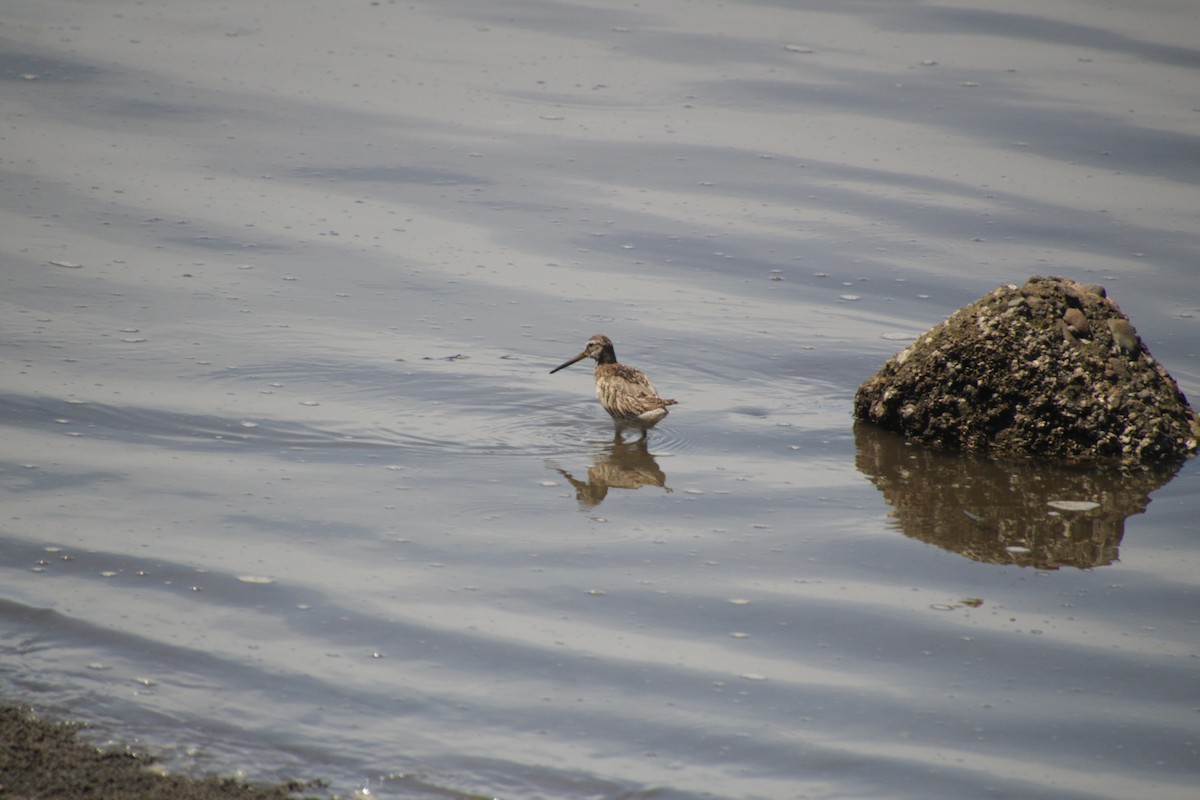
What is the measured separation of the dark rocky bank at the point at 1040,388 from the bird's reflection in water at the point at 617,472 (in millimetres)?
1477

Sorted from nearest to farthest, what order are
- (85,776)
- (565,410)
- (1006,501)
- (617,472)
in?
(85,776) < (1006,501) < (617,472) < (565,410)

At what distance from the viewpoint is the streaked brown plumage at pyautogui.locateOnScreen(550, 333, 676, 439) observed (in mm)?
8445

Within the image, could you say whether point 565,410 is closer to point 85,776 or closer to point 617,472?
point 617,472

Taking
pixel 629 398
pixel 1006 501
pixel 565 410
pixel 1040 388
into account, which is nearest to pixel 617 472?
pixel 629 398

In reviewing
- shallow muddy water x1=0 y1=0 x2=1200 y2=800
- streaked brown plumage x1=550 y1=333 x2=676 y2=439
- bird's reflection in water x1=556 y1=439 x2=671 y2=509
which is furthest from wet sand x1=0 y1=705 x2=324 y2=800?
streaked brown plumage x1=550 y1=333 x2=676 y2=439

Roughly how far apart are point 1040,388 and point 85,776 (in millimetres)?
5637

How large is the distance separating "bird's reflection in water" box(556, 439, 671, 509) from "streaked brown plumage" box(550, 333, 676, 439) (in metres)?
0.15

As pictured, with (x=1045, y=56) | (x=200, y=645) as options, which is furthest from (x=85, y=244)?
(x=1045, y=56)

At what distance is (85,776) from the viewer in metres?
4.60

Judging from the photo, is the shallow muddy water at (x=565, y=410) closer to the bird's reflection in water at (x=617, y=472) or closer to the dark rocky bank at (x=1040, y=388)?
the bird's reflection in water at (x=617, y=472)

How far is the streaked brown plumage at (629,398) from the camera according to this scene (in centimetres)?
845

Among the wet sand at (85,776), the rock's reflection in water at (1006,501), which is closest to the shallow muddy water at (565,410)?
the rock's reflection in water at (1006,501)

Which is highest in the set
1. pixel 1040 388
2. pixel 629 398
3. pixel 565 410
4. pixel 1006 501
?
pixel 1040 388

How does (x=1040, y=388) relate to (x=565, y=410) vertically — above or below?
above
